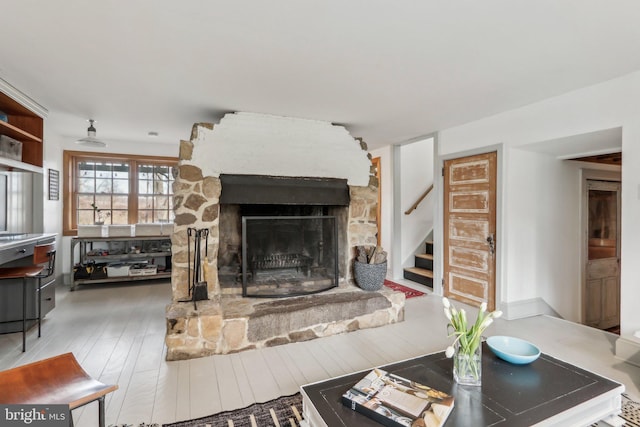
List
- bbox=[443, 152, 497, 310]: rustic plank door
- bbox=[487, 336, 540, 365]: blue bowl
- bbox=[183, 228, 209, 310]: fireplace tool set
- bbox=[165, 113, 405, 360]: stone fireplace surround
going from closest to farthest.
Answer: bbox=[487, 336, 540, 365]: blue bowl → bbox=[165, 113, 405, 360]: stone fireplace surround → bbox=[183, 228, 209, 310]: fireplace tool set → bbox=[443, 152, 497, 310]: rustic plank door

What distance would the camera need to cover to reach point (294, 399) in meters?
2.02

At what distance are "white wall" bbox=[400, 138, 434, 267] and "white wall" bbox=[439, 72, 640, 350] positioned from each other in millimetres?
1077

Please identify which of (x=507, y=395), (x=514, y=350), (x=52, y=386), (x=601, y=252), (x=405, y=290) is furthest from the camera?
(x=405, y=290)

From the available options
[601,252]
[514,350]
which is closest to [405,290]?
[601,252]

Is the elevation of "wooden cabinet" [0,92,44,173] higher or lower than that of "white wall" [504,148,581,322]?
higher

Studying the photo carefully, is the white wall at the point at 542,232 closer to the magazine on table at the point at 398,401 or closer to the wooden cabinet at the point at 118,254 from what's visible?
the magazine on table at the point at 398,401

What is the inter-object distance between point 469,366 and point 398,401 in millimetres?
429

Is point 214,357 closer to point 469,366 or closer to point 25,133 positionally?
point 469,366

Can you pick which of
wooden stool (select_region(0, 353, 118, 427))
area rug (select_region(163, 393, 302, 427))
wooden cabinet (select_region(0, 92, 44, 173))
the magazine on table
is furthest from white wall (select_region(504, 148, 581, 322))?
wooden cabinet (select_region(0, 92, 44, 173))

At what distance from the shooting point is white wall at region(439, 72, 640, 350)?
2559mm

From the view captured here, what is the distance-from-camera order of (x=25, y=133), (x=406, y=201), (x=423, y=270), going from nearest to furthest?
(x=25, y=133) → (x=423, y=270) → (x=406, y=201)

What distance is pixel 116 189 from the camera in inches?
209

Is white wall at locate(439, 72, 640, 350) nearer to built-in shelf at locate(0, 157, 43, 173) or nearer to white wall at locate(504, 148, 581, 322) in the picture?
white wall at locate(504, 148, 581, 322)

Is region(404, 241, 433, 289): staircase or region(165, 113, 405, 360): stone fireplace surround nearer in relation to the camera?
region(165, 113, 405, 360): stone fireplace surround
